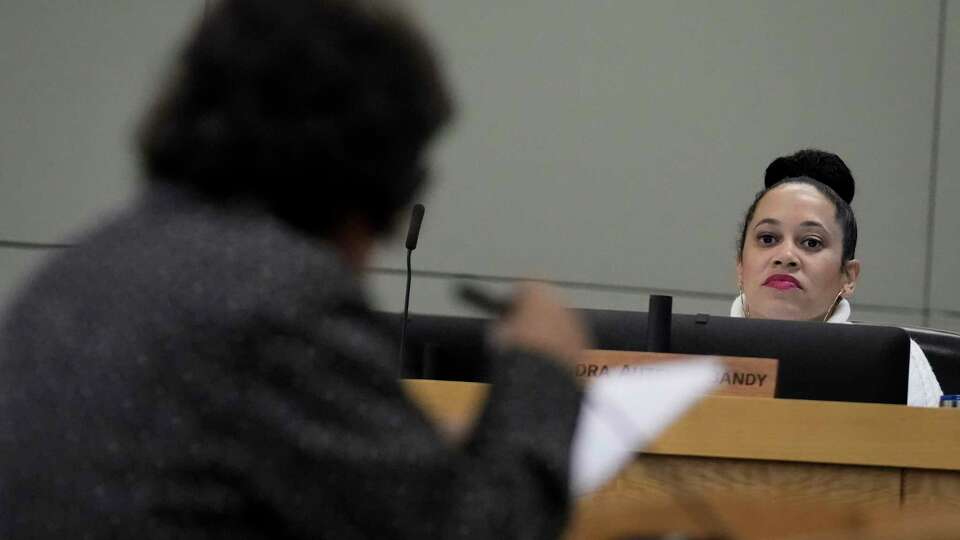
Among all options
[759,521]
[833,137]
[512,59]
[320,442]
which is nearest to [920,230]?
[833,137]

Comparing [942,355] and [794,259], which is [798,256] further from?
[942,355]

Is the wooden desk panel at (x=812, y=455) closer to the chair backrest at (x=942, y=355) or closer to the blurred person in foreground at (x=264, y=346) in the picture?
the blurred person in foreground at (x=264, y=346)

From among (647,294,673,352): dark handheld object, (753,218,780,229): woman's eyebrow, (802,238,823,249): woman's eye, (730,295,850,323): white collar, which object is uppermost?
(753,218,780,229): woman's eyebrow

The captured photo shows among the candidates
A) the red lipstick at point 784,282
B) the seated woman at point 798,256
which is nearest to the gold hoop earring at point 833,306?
→ the seated woman at point 798,256

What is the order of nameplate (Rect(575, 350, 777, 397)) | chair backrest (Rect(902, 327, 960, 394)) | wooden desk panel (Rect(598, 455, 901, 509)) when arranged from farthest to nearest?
chair backrest (Rect(902, 327, 960, 394)) < nameplate (Rect(575, 350, 777, 397)) < wooden desk panel (Rect(598, 455, 901, 509))

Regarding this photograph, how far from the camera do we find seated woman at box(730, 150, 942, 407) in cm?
307

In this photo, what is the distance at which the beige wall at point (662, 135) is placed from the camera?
4.26 meters

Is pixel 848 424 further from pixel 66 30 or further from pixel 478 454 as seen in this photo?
pixel 66 30

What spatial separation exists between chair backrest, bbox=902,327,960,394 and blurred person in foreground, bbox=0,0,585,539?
1944mm

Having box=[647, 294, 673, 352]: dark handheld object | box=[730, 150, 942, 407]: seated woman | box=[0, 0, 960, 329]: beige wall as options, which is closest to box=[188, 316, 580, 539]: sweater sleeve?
box=[647, 294, 673, 352]: dark handheld object

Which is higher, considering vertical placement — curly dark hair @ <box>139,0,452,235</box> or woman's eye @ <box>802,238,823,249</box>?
woman's eye @ <box>802,238,823,249</box>

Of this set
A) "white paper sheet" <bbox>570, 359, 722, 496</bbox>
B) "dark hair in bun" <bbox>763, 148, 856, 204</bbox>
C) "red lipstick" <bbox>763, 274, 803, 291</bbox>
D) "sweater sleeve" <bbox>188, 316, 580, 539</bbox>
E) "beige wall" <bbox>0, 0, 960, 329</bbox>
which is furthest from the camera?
"beige wall" <bbox>0, 0, 960, 329</bbox>

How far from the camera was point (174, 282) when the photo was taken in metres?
0.88

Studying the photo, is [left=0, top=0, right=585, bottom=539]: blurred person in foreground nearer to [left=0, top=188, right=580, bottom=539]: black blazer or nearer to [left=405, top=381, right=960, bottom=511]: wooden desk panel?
[left=0, top=188, right=580, bottom=539]: black blazer
